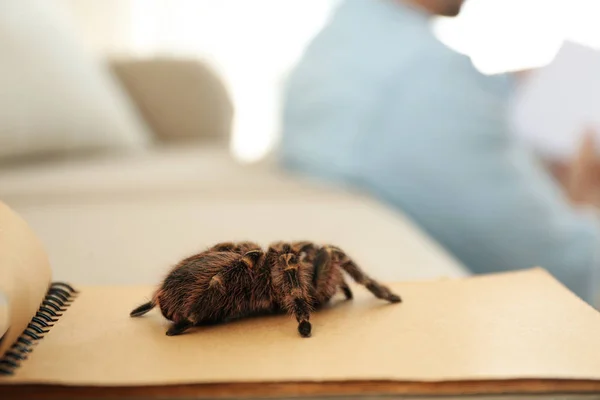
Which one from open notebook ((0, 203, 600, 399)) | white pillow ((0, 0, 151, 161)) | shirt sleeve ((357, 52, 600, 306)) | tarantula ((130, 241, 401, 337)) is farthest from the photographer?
white pillow ((0, 0, 151, 161))

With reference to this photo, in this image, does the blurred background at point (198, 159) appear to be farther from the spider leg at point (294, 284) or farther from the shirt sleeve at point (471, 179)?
the spider leg at point (294, 284)

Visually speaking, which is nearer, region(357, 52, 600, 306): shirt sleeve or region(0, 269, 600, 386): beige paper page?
region(0, 269, 600, 386): beige paper page

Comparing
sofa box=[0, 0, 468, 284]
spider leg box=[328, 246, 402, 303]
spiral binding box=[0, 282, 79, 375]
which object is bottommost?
sofa box=[0, 0, 468, 284]

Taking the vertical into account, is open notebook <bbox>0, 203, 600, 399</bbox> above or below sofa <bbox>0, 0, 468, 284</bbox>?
above

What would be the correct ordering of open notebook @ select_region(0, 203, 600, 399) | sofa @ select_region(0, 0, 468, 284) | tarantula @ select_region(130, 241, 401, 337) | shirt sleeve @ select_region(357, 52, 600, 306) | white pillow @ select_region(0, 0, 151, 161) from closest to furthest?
1. open notebook @ select_region(0, 203, 600, 399)
2. tarantula @ select_region(130, 241, 401, 337)
3. sofa @ select_region(0, 0, 468, 284)
4. shirt sleeve @ select_region(357, 52, 600, 306)
5. white pillow @ select_region(0, 0, 151, 161)

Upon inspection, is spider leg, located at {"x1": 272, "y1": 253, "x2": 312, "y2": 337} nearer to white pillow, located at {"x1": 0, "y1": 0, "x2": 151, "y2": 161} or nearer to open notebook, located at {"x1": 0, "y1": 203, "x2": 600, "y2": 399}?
open notebook, located at {"x1": 0, "y1": 203, "x2": 600, "y2": 399}

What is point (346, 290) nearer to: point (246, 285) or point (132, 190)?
point (246, 285)

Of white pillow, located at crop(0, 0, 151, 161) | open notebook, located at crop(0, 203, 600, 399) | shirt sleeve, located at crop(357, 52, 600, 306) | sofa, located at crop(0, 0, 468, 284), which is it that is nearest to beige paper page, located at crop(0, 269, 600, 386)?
open notebook, located at crop(0, 203, 600, 399)

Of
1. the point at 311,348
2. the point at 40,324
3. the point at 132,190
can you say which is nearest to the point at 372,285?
the point at 311,348
